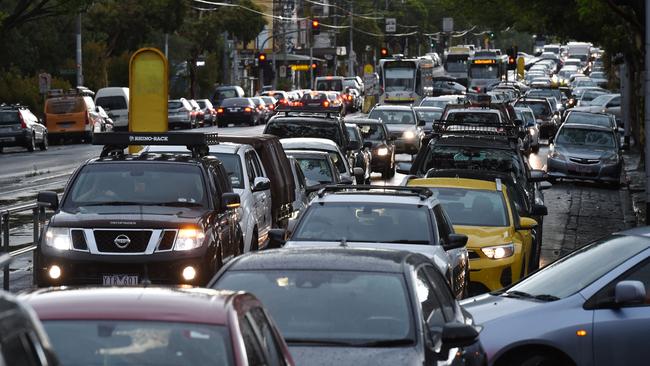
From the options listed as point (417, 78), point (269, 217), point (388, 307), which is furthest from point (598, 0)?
point (417, 78)

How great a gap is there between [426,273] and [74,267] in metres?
5.94

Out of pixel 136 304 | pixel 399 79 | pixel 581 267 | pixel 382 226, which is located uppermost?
pixel 136 304

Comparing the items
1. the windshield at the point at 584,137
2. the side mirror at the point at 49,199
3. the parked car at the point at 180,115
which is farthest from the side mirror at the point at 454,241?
the parked car at the point at 180,115

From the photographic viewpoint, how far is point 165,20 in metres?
83.6

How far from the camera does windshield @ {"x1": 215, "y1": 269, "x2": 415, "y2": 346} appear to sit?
8.50m

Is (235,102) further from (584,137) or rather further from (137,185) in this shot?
A: (137,185)

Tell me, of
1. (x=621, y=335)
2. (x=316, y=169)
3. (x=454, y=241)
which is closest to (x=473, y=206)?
(x=454, y=241)

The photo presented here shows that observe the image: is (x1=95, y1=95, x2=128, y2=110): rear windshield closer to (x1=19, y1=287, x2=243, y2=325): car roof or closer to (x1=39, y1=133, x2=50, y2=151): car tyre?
(x1=39, y1=133, x2=50, y2=151): car tyre

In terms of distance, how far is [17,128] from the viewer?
52.1 meters

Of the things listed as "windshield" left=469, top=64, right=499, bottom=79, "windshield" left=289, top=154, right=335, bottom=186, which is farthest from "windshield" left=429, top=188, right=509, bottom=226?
"windshield" left=469, top=64, right=499, bottom=79

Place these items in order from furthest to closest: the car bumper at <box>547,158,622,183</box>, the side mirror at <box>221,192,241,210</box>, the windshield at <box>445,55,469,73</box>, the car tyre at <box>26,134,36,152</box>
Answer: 1. the windshield at <box>445,55,469,73</box>
2. the car tyre at <box>26,134,36,152</box>
3. the car bumper at <box>547,158,622,183</box>
4. the side mirror at <box>221,192,241,210</box>

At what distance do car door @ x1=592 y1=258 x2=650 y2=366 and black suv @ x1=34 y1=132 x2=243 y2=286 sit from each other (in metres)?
5.32

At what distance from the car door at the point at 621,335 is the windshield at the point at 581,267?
0.37m

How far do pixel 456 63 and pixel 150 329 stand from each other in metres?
106
